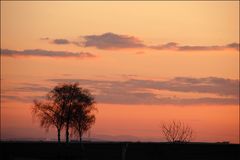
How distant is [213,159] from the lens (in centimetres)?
7606

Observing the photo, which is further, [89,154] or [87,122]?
[87,122]

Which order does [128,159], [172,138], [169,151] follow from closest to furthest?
[128,159], [169,151], [172,138]

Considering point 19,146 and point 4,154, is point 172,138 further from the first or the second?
point 4,154

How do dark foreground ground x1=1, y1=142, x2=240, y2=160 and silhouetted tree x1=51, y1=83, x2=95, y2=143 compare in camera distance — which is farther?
silhouetted tree x1=51, y1=83, x2=95, y2=143

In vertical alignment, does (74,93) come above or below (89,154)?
above

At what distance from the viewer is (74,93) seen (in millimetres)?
129875

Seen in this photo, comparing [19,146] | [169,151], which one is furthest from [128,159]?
[19,146]

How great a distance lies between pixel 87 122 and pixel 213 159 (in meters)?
57.5

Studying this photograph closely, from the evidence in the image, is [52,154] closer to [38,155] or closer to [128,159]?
[38,155]

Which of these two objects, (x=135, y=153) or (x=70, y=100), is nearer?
(x=135, y=153)

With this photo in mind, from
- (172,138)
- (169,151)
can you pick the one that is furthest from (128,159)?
(172,138)

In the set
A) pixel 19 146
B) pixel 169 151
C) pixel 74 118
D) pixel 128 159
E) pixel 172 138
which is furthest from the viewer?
pixel 74 118

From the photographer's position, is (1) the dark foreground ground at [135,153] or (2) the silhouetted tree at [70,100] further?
(2) the silhouetted tree at [70,100]

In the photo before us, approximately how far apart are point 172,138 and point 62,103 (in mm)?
26843
